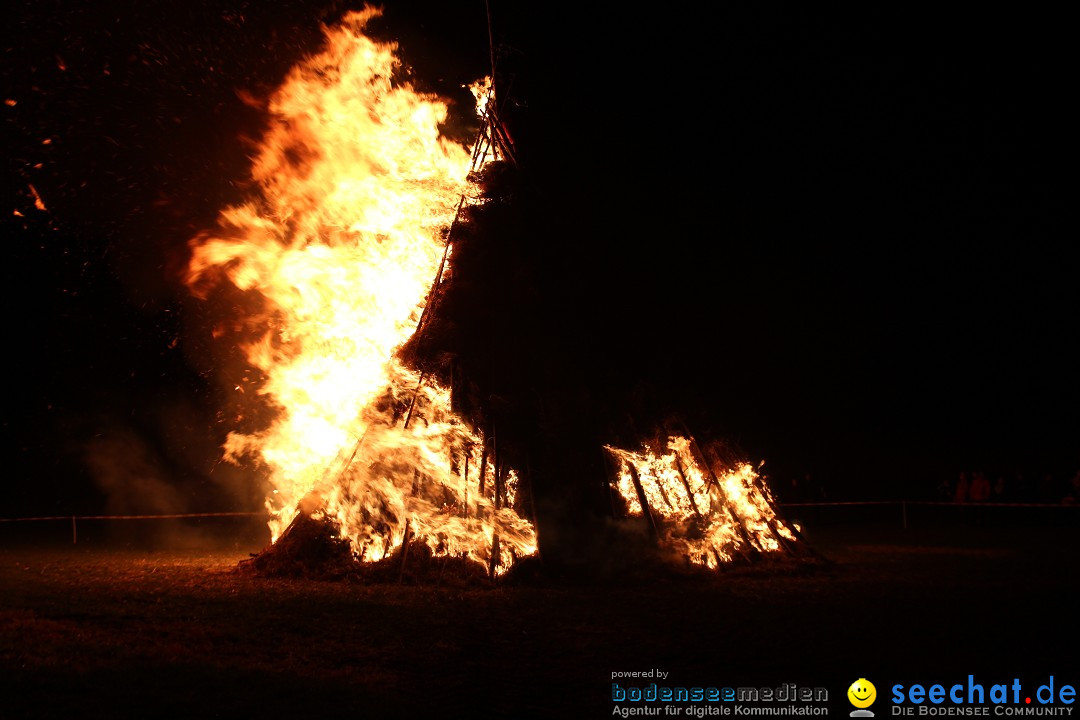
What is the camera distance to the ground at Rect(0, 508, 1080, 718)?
5.91 m

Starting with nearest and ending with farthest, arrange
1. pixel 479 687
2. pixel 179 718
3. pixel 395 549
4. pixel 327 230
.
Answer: pixel 179 718 < pixel 479 687 < pixel 395 549 < pixel 327 230

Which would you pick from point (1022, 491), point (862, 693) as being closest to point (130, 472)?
point (862, 693)

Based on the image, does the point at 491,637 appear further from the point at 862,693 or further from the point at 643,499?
the point at 643,499

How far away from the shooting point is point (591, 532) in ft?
38.2

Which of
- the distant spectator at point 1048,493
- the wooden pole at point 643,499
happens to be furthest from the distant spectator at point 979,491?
the wooden pole at point 643,499

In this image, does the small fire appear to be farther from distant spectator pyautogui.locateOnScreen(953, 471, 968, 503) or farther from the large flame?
distant spectator pyautogui.locateOnScreen(953, 471, 968, 503)

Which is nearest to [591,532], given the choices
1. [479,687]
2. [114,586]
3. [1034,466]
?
[479,687]

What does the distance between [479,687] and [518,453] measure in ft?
19.4

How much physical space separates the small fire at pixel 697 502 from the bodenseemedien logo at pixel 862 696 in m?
5.68

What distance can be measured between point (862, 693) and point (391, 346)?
9.69 metres

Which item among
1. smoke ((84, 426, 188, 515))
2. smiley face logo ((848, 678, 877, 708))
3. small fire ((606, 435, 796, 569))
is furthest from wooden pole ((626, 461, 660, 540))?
smoke ((84, 426, 188, 515))

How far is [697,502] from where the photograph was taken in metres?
12.6

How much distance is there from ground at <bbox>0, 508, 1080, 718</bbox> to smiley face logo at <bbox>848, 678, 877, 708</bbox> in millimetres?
110

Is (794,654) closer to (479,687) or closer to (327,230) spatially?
(479,687)
